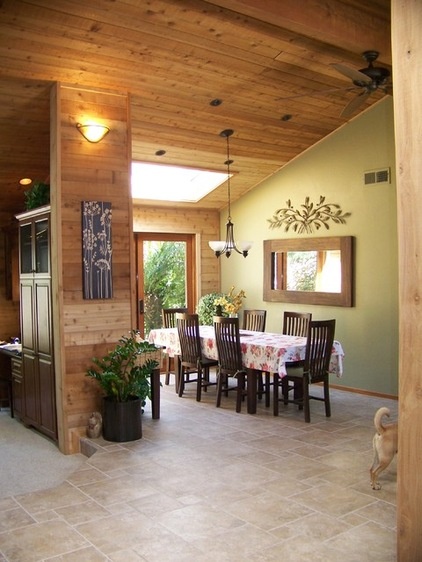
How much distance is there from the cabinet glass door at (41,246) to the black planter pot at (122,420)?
1.35m

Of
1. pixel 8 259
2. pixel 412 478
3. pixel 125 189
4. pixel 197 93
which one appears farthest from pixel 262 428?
pixel 8 259

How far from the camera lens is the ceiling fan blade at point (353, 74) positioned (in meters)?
4.16

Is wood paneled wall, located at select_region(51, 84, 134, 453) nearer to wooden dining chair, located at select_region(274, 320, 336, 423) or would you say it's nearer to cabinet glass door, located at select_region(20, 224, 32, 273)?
cabinet glass door, located at select_region(20, 224, 32, 273)

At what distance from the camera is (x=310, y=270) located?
7504mm

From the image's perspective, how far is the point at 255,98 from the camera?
584cm

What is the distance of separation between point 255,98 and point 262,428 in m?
3.20

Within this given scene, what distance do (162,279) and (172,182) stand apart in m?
1.45

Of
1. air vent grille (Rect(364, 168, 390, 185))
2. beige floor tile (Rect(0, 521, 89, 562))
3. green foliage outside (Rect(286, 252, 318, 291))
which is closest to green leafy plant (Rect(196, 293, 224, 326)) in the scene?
green foliage outside (Rect(286, 252, 318, 291))

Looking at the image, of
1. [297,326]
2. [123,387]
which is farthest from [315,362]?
[123,387]

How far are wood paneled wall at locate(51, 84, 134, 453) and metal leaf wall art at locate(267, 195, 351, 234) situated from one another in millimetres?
2972

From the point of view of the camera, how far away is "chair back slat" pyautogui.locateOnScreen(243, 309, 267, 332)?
7159mm

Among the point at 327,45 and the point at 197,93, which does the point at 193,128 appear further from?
the point at 327,45

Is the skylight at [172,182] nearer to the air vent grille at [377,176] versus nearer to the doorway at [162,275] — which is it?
the doorway at [162,275]

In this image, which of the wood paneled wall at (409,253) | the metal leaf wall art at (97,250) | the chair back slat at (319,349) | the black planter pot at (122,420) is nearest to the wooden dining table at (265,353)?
the chair back slat at (319,349)
